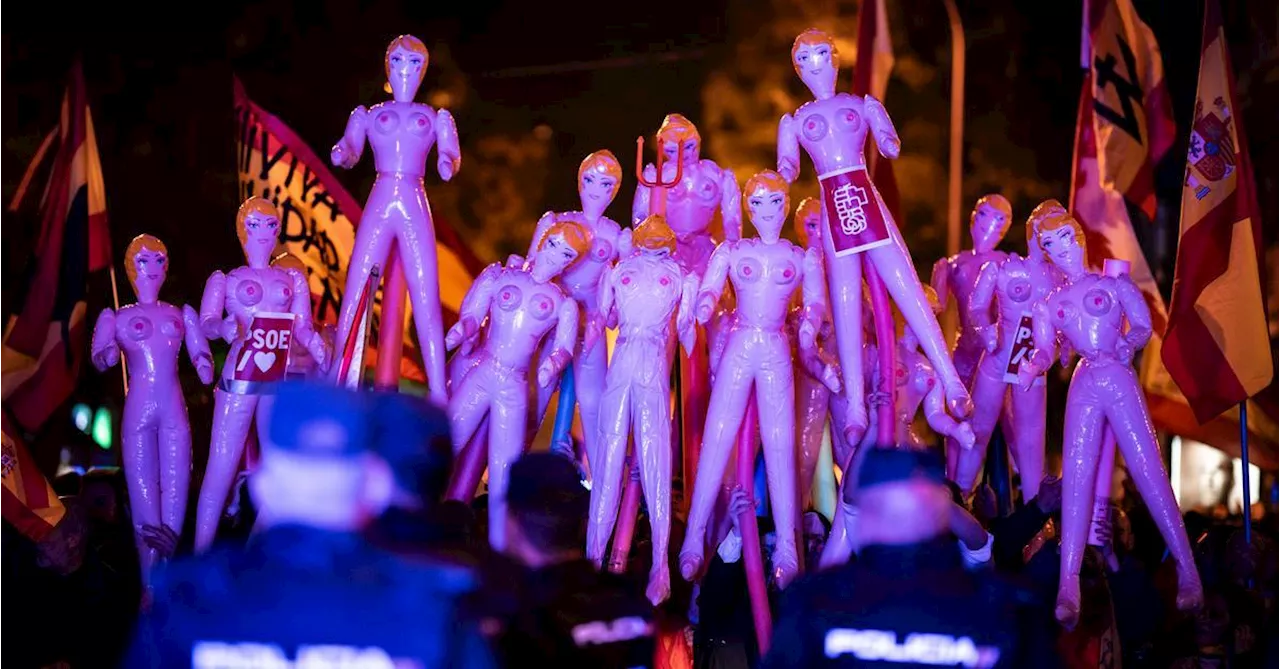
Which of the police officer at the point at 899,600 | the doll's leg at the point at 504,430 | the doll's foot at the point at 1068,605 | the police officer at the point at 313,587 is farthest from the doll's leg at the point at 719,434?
the police officer at the point at 313,587

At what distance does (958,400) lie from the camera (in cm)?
638

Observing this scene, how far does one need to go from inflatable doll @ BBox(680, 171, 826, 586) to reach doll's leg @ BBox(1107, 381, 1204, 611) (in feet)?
4.64

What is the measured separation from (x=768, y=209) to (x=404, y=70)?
1.86 metres

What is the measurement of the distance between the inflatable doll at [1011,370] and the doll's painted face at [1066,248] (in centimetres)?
36

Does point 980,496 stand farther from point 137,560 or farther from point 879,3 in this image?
Result: point 137,560

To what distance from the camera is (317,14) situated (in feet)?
42.6

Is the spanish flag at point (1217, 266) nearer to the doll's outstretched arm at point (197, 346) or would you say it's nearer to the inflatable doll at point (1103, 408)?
the inflatable doll at point (1103, 408)

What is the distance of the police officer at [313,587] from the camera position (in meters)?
2.80

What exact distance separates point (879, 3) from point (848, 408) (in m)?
2.76

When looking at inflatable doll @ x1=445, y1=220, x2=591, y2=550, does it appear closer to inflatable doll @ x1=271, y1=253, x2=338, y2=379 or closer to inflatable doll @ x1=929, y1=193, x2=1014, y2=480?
inflatable doll @ x1=271, y1=253, x2=338, y2=379

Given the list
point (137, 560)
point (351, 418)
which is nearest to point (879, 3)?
point (137, 560)

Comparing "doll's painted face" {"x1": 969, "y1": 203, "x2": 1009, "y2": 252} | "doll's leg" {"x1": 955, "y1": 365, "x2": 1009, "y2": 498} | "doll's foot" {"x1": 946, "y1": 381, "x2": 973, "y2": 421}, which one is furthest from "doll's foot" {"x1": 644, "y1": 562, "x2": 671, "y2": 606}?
"doll's painted face" {"x1": 969, "y1": 203, "x2": 1009, "y2": 252}

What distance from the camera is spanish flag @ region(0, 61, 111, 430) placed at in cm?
851

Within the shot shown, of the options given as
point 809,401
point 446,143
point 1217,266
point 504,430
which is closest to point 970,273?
point 809,401
